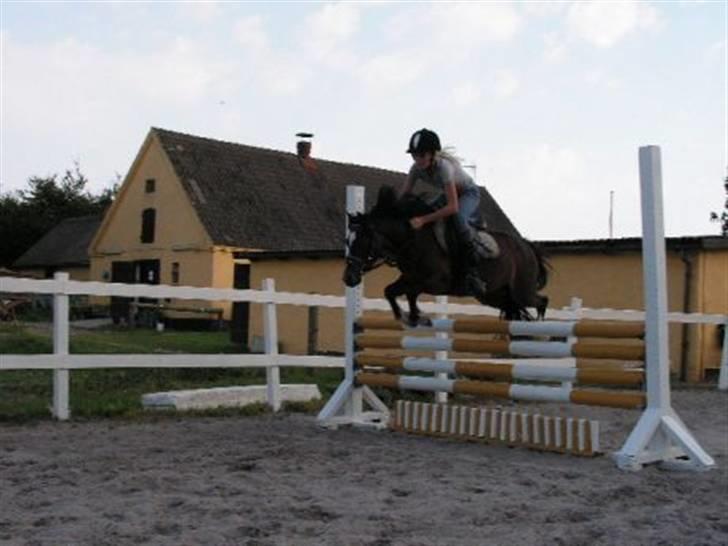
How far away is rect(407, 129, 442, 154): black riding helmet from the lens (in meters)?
7.22

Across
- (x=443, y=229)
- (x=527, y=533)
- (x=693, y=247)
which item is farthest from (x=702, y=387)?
(x=527, y=533)

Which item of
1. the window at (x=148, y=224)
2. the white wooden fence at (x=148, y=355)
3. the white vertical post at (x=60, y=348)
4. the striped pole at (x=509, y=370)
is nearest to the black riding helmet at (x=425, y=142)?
the striped pole at (x=509, y=370)

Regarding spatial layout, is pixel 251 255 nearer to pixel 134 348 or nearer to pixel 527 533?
pixel 134 348

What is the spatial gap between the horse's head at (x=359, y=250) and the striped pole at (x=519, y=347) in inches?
60.4

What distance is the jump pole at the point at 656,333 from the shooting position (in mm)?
6965

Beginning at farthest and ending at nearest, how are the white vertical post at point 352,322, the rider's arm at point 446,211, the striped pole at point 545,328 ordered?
the white vertical post at point 352,322 → the striped pole at point 545,328 → the rider's arm at point 446,211

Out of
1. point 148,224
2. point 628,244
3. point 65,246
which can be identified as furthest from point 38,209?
point 628,244

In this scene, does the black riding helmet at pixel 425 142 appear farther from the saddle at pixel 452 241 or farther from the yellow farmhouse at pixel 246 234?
the yellow farmhouse at pixel 246 234

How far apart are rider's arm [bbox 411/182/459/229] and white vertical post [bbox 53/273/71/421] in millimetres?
3615

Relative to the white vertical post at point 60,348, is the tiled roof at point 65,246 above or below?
above

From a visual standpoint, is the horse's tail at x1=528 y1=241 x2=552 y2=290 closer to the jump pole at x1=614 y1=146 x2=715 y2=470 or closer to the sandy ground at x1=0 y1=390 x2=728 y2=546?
the jump pole at x1=614 y1=146 x2=715 y2=470

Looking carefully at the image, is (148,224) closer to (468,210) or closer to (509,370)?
(509,370)

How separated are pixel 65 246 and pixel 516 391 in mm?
44091

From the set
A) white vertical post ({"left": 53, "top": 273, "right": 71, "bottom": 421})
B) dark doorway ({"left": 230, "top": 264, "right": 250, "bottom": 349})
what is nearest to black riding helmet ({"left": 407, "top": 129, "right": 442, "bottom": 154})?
white vertical post ({"left": 53, "top": 273, "right": 71, "bottom": 421})
